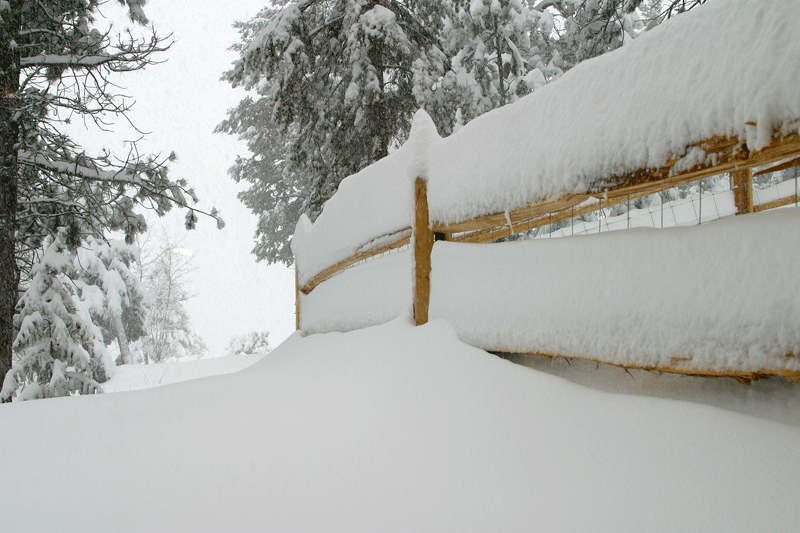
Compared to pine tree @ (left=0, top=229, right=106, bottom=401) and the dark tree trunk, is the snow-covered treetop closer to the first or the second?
the dark tree trunk

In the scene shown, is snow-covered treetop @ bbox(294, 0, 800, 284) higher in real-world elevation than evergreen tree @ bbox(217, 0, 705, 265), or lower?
lower

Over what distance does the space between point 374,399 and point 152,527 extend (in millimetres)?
940

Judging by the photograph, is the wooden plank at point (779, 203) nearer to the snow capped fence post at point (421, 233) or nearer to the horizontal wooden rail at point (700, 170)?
the horizontal wooden rail at point (700, 170)

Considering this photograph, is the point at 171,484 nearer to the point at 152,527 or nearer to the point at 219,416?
the point at 152,527

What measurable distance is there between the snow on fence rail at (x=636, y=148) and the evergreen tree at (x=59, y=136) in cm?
449

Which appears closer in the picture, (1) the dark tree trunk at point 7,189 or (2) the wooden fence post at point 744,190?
(2) the wooden fence post at point 744,190

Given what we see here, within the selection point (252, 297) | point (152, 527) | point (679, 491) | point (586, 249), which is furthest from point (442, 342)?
point (252, 297)

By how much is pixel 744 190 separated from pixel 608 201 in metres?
1.18

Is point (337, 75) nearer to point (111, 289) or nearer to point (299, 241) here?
point (299, 241)

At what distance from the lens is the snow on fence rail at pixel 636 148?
4.17 ft

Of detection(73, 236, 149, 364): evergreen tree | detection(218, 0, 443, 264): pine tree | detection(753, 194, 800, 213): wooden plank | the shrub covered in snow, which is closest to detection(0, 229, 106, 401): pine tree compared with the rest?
detection(218, 0, 443, 264): pine tree

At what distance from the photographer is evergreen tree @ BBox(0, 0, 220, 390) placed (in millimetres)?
5117

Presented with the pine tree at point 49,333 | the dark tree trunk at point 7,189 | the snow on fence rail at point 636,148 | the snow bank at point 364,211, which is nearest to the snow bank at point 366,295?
the snow on fence rail at point 636,148

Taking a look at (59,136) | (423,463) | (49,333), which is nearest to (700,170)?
(423,463)
